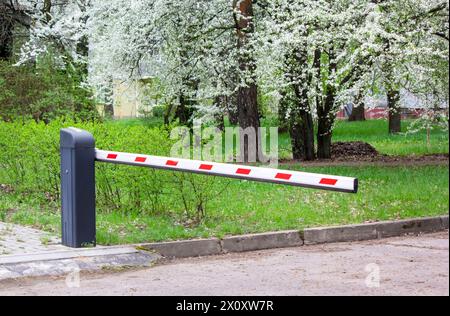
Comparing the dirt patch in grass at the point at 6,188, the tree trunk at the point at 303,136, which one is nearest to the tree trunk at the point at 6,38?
the tree trunk at the point at 303,136

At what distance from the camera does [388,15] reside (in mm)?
17812

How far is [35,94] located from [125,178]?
11.6 metres

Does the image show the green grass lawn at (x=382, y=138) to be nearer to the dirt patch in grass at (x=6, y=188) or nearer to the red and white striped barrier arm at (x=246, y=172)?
the dirt patch in grass at (x=6, y=188)

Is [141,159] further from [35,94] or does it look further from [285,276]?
[35,94]

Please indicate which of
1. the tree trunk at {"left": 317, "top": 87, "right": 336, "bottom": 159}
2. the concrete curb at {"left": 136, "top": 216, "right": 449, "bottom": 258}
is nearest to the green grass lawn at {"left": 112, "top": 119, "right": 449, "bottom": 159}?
the tree trunk at {"left": 317, "top": 87, "right": 336, "bottom": 159}

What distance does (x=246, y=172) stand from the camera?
8.62m

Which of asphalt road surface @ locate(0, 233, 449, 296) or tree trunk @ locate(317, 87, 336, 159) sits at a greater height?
tree trunk @ locate(317, 87, 336, 159)

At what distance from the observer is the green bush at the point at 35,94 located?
21.8m

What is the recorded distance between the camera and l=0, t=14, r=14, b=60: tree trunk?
2924 cm

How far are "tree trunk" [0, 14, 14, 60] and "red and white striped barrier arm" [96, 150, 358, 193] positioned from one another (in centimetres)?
2051

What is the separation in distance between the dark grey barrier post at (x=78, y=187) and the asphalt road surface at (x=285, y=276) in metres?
1.03

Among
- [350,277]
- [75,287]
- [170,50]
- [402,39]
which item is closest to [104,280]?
[75,287]

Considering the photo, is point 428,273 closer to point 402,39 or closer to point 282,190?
point 282,190

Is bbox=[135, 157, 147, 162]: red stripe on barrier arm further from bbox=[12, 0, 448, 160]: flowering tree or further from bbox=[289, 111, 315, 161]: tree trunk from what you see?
bbox=[289, 111, 315, 161]: tree trunk
